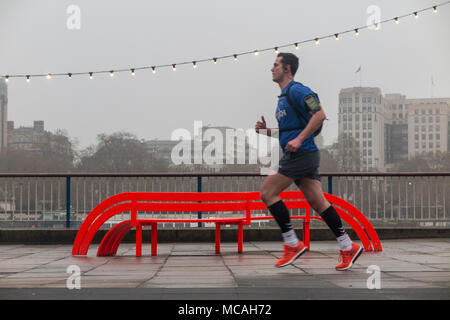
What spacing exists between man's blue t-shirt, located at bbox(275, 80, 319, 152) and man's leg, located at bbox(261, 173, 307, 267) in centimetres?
31

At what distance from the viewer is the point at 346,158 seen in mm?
122438

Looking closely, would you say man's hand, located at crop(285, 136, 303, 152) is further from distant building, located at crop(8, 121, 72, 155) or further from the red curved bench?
distant building, located at crop(8, 121, 72, 155)

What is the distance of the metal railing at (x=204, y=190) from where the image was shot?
10898 mm

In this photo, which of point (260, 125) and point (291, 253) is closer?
point (291, 253)

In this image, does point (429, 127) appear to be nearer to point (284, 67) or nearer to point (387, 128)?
point (387, 128)

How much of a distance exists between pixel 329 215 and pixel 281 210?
439 mm

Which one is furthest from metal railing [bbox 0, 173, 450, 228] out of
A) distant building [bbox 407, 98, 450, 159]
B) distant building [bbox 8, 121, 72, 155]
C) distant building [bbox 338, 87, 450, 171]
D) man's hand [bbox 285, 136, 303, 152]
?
distant building [bbox 407, 98, 450, 159]

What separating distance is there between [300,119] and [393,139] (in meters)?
179

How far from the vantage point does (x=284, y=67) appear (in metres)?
5.86

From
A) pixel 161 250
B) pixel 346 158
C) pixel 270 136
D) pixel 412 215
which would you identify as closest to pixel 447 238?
pixel 412 215

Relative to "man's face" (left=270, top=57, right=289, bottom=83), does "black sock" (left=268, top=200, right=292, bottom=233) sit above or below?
below

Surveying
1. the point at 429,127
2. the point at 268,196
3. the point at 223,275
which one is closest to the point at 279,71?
the point at 268,196

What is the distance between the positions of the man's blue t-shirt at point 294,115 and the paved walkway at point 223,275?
3.78 feet

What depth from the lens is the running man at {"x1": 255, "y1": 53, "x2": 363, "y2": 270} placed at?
5469 millimetres
